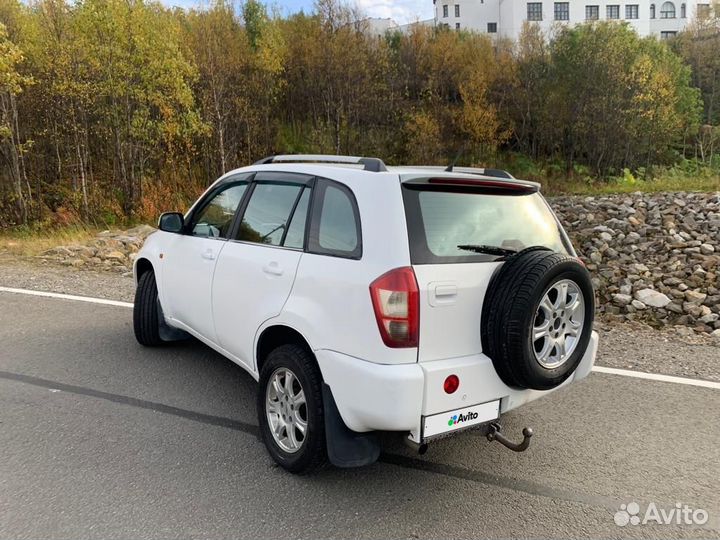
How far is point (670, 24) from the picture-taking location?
69.2 m

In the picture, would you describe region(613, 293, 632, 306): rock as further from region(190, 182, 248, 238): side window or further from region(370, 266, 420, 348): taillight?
region(370, 266, 420, 348): taillight

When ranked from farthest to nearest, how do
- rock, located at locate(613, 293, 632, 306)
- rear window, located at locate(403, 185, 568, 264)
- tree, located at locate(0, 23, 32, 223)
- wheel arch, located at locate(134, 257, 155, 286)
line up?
tree, located at locate(0, 23, 32, 223), rock, located at locate(613, 293, 632, 306), wheel arch, located at locate(134, 257, 155, 286), rear window, located at locate(403, 185, 568, 264)

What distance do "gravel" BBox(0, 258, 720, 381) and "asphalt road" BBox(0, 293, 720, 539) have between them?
59 centimetres

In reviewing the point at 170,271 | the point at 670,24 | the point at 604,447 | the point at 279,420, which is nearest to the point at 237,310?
the point at 279,420

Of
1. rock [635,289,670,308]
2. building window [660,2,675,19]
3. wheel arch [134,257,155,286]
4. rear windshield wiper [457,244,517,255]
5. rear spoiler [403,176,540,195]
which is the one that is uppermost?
building window [660,2,675,19]

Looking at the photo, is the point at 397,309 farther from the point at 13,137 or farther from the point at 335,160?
the point at 13,137

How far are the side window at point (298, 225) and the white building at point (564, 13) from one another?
69.3m

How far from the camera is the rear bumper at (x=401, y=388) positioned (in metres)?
2.75

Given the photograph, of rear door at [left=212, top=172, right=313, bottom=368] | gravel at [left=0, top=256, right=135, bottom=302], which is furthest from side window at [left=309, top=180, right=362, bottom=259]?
gravel at [left=0, top=256, right=135, bottom=302]

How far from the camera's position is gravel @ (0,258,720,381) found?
17.3ft

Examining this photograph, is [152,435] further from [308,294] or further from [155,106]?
Answer: [155,106]

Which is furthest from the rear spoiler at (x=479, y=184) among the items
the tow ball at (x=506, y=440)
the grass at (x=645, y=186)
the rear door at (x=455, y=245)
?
the grass at (x=645, y=186)

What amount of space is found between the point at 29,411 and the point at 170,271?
1536 mm

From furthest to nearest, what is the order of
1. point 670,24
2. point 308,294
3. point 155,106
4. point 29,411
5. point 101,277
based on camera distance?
1. point 670,24
2. point 155,106
3. point 101,277
4. point 29,411
5. point 308,294
